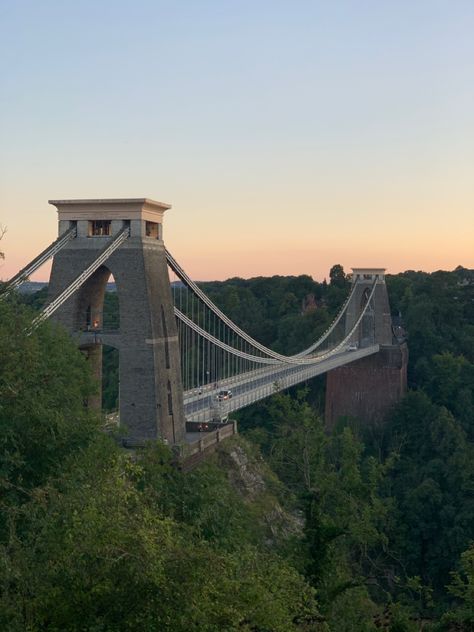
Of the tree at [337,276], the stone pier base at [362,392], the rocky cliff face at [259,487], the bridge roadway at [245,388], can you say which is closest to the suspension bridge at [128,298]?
the rocky cliff face at [259,487]

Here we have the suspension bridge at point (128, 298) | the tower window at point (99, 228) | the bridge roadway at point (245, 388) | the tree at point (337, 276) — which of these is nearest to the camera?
the suspension bridge at point (128, 298)

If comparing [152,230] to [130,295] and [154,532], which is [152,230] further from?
[154,532]

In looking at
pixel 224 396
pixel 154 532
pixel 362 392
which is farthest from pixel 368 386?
pixel 154 532

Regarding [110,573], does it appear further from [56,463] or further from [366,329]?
[366,329]

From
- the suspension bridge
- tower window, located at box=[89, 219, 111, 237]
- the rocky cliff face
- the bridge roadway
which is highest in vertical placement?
tower window, located at box=[89, 219, 111, 237]

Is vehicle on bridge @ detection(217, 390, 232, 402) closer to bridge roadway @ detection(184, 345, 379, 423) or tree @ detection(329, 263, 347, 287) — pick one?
bridge roadway @ detection(184, 345, 379, 423)

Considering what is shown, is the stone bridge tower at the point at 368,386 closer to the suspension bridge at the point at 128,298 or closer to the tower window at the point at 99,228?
the suspension bridge at the point at 128,298

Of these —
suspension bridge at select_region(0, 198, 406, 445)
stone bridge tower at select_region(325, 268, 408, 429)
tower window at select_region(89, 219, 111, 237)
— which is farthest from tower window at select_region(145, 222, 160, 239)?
stone bridge tower at select_region(325, 268, 408, 429)
